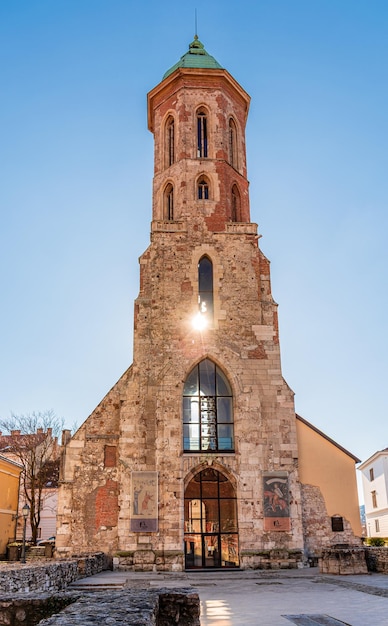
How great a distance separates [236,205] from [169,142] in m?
4.87

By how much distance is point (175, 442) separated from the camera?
22.6 metres

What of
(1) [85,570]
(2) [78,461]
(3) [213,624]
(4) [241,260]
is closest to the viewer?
(3) [213,624]

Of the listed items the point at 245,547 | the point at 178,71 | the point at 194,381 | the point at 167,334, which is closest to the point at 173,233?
the point at 167,334

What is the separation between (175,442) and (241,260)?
8.77 m

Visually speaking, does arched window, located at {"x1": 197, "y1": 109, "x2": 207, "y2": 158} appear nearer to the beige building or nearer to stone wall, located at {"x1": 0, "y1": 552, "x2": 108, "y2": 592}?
stone wall, located at {"x1": 0, "y1": 552, "x2": 108, "y2": 592}

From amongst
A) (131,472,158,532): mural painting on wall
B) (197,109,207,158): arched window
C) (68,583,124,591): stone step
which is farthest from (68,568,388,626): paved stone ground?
(197,109,207,158): arched window

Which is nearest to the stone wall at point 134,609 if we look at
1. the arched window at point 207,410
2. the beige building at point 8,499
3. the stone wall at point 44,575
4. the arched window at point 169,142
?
the stone wall at point 44,575

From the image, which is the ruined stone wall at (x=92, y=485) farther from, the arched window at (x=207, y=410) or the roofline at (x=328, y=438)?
the roofline at (x=328, y=438)

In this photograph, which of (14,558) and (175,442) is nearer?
(175,442)

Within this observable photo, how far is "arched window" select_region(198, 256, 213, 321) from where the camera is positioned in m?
25.1

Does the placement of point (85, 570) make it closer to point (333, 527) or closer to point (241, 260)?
point (333, 527)

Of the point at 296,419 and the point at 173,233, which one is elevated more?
the point at 173,233

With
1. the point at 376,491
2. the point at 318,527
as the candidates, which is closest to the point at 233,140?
the point at 318,527

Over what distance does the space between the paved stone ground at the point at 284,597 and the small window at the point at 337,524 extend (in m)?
4.76
